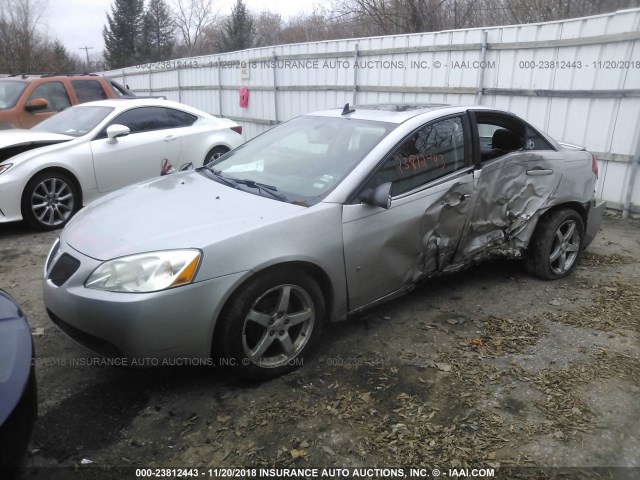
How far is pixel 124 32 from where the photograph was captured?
153 feet

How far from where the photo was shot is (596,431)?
262cm

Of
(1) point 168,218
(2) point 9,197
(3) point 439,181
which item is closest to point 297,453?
(1) point 168,218

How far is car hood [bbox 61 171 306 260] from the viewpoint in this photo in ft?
8.89

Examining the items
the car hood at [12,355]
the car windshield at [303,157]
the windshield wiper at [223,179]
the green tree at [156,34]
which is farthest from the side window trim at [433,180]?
the green tree at [156,34]

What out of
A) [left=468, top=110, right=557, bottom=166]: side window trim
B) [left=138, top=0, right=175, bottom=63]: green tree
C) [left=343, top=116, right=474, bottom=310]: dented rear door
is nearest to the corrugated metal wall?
[left=468, top=110, right=557, bottom=166]: side window trim

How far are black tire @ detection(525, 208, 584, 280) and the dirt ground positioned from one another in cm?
53

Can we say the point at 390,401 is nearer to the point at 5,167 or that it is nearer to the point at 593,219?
the point at 593,219

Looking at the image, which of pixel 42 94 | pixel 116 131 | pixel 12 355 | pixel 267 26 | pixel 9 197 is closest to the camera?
pixel 12 355

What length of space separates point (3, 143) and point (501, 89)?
6.75m

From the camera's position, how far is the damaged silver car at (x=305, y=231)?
2.61 meters

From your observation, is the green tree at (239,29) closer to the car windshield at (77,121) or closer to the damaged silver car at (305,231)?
the car windshield at (77,121)

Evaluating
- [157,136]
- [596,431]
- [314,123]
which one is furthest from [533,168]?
[157,136]

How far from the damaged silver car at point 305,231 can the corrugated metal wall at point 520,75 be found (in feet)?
8.55

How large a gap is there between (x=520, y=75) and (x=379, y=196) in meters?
5.43
